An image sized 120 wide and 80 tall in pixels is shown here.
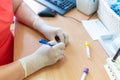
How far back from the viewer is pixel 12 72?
33.1 inches

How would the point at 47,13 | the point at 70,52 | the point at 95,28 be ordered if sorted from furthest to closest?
the point at 47,13, the point at 95,28, the point at 70,52

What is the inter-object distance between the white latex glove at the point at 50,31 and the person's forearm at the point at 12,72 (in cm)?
24

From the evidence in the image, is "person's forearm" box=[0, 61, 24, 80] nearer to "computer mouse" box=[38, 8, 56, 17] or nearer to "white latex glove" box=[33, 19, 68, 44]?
"white latex glove" box=[33, 19, 68, 44]

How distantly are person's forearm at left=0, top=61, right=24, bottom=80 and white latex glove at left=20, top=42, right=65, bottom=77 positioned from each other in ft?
0.07

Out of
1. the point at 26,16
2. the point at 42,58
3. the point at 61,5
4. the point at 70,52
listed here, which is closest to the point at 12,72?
the point at 42,58

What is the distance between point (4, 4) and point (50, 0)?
0.36 meters

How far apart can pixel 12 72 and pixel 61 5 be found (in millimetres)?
573

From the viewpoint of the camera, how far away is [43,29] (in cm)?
105

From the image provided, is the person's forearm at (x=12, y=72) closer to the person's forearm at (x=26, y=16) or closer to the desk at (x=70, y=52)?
the desk at (x=70, y=52)

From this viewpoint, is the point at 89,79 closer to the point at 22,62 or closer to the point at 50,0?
the point at 22,62

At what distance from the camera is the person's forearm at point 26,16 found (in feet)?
3.66

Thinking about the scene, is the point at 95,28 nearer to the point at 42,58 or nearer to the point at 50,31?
the point at 50,31

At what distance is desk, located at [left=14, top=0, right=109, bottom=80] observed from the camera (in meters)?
0.84

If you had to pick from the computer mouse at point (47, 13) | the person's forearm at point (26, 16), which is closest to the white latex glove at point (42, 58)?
the person's forearm at point (26, 16)
